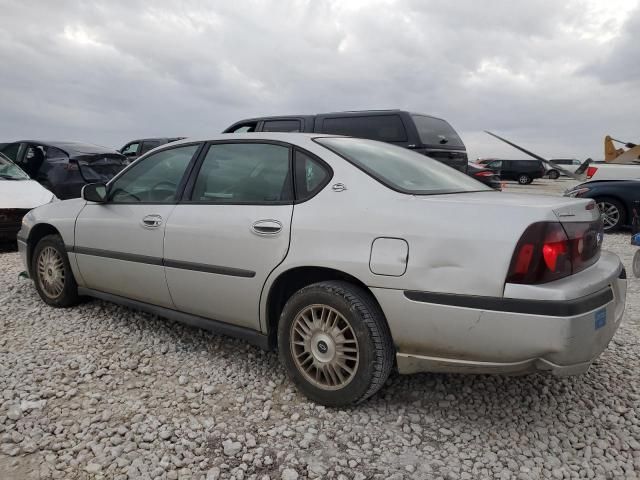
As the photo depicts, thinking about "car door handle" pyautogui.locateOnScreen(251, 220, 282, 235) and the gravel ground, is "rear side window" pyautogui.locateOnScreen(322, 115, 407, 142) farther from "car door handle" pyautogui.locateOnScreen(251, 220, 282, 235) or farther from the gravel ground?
"car door handle" pyautogui.locateOnScreen(251, 220, 282, 235)

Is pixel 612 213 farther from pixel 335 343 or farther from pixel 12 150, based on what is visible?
pixel 12 150

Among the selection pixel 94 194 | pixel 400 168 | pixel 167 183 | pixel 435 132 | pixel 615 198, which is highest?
pixel 435 132

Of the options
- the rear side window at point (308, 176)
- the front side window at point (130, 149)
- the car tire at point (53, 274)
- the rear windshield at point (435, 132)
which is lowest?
the car tire at point (53, 274)

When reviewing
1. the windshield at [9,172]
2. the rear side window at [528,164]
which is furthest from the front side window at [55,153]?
the rear side window at [528,164]

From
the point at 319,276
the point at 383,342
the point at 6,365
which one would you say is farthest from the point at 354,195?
the point at 6,365

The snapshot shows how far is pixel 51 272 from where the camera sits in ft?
13.5

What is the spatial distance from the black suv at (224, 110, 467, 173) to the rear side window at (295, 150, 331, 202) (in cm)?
466

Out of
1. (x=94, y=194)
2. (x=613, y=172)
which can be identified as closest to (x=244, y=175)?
(x=94, y=194)

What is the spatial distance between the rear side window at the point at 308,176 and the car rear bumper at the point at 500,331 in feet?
2.21

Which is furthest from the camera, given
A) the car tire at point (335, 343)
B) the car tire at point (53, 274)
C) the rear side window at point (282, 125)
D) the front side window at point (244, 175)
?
the rear side window at point (282, 125)

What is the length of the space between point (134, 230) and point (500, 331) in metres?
2.44

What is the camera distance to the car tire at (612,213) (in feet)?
28.9

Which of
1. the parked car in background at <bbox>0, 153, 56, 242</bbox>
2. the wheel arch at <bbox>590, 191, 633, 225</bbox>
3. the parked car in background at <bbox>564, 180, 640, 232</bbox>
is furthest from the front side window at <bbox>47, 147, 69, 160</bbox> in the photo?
the wheel arch at <bbox>590, 191, 633, 225</bbox>

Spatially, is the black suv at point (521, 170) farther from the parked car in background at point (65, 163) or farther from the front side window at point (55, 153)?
the front side window at point (55, 153)
